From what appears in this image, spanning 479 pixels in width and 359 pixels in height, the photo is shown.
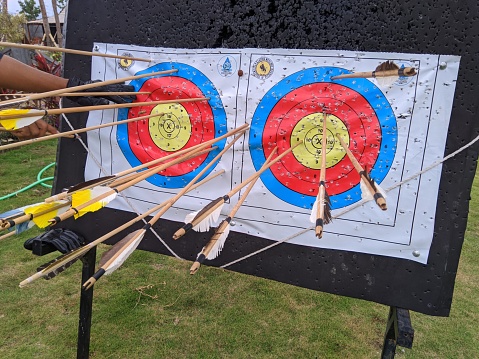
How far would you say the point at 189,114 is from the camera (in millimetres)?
1348

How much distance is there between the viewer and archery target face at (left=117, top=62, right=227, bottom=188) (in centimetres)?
131

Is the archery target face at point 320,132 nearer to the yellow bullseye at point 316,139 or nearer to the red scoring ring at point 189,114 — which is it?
the yellow bullseye at point 316,139

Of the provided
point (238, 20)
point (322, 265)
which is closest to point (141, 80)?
point (238, 20)

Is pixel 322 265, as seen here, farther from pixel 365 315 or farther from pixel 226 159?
pixel 365 315

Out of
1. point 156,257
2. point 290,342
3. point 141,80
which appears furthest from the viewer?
point 156,257

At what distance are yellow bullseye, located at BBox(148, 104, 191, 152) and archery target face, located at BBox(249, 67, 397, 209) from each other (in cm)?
26

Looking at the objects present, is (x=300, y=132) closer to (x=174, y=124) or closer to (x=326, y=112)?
(x=326, y=112)

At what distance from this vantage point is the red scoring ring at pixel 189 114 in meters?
1.33

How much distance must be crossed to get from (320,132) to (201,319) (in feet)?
4.20

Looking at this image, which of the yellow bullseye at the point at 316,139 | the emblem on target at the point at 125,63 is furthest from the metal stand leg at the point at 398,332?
the emblem on target at the point at 125,63

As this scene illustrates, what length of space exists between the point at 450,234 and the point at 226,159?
0.72m

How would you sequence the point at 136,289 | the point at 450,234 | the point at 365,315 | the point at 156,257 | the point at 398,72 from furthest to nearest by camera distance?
the point at 156,257 < the point at 136,289 < the point at 365,315 < the point at 450,234 < the point at 398,72

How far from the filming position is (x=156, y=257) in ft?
8.53

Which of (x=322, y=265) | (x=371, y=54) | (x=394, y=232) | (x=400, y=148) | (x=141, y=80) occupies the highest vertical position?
(x=371, y=54)
